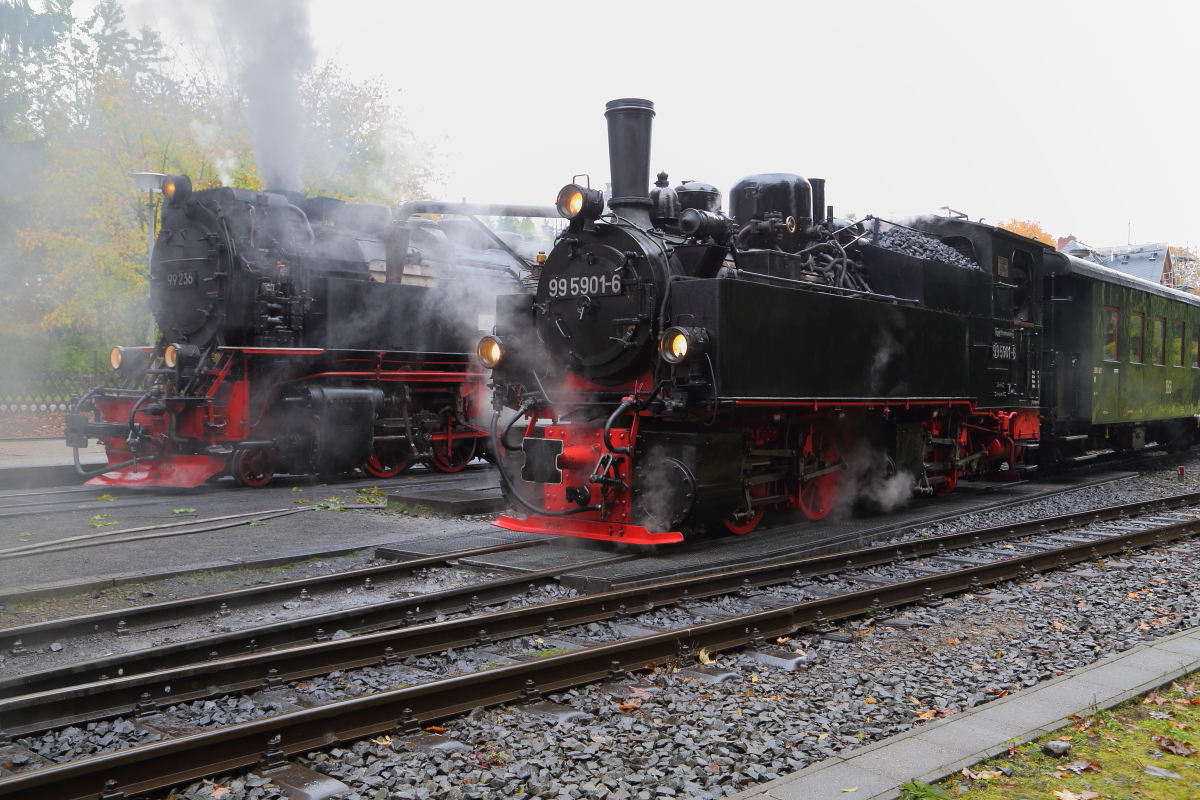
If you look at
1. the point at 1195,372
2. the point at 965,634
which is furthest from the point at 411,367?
the point at 1195,372

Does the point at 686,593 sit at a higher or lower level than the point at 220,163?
lower

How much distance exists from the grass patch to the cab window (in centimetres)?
1070

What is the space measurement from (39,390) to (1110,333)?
21.0m

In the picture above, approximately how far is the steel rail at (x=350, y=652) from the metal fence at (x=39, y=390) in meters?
18.0

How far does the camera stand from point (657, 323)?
7.25 m

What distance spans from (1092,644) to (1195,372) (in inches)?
589

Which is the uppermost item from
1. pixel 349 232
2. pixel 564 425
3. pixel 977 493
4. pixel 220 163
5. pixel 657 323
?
pixel 220 163

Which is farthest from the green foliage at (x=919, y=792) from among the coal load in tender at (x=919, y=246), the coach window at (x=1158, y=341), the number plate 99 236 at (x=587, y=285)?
the coach window at (x=1158, y=341)

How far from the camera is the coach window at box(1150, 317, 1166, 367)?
15109 millimetres

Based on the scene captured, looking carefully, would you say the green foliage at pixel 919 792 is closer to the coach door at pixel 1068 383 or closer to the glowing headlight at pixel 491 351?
the glowing headlight at pixel 491 351

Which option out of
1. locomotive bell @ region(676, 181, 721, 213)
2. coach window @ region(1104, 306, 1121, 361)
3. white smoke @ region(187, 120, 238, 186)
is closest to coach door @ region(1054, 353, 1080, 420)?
coach window @ region(1104, 306, 1121, 361)

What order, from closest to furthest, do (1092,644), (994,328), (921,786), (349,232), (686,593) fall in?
(921,786)
(1092,644)
(686,593)
(994,328)
(349,232)

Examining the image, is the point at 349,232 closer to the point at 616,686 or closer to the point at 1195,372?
the point at 616,686

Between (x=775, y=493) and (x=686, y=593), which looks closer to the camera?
(x=686, y=593)
